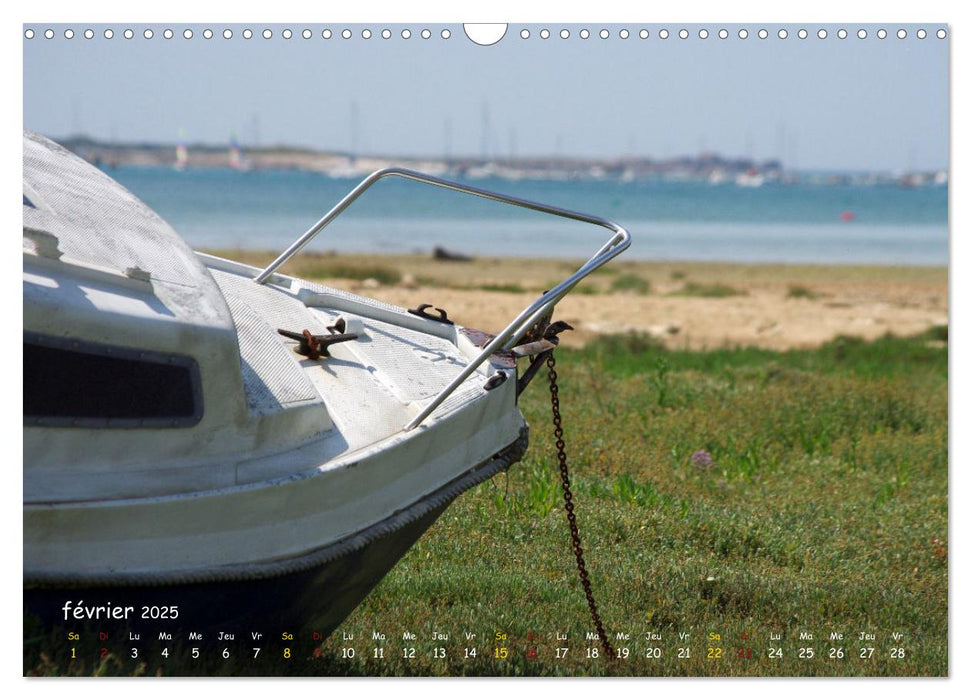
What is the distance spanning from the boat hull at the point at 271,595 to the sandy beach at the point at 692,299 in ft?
35.6

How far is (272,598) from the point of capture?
4.31 metres

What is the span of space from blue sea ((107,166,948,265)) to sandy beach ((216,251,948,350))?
277 centimetres

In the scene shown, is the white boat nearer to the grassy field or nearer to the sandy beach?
the grassy field

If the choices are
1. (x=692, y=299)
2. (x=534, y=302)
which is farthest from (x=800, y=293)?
(x=534, y=302)

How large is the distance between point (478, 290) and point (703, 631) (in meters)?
17.4

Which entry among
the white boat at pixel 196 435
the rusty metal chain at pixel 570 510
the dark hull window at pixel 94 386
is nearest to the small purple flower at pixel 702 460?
the rusty metal chain at pixel 570 510

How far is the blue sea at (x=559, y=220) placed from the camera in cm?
4125

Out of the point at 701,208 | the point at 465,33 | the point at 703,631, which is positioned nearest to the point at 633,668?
the point at 703,631

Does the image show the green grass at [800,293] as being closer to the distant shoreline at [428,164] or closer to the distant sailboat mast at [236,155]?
the distant shoreline at [428,164]

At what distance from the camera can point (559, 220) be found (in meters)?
55.1

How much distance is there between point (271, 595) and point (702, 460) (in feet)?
16.6

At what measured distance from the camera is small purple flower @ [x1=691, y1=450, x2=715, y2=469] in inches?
343

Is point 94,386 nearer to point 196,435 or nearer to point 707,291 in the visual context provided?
point 196,435

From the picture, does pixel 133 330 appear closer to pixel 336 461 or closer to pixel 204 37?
pixel 336 461
